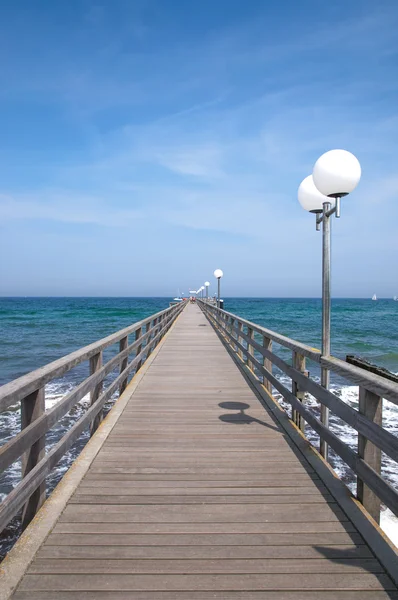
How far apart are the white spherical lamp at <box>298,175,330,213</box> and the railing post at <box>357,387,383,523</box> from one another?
231 centimetres

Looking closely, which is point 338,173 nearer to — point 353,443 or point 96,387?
point 96,387

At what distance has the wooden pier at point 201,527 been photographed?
2064 mm

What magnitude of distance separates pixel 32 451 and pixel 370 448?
6.92 ft

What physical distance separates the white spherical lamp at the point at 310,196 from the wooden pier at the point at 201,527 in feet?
5.12

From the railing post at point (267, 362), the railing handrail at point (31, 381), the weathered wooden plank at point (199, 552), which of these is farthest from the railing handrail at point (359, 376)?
the railing handrail at point (31, 381)

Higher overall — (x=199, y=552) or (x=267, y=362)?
(x=267, y=362)

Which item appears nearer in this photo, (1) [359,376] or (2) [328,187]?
(1) [359,376]

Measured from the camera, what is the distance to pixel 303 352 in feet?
13.3

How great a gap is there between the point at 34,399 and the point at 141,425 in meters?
2.20

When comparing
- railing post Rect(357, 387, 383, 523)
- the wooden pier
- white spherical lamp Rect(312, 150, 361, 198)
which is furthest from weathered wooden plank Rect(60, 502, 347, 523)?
white spherical lamp Rect(312, 150, 361, 198)

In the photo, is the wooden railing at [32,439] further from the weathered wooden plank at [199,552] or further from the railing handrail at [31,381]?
the weathered wooden plank at [199,552]

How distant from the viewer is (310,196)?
4.39 m

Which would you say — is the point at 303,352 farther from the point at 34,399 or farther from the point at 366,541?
the point at 34,399

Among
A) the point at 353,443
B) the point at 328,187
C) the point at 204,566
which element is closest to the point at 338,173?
the point at 328,187
